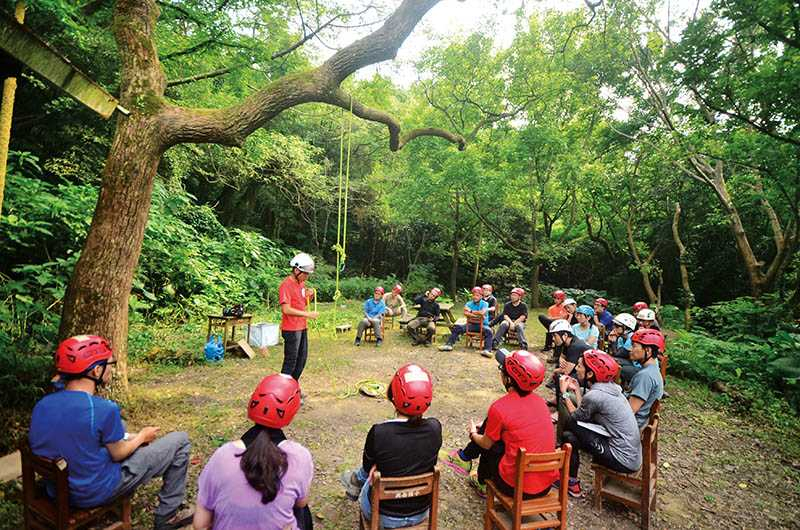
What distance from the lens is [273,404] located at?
1.99 metres

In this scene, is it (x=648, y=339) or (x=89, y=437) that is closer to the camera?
(x=89, y=437)

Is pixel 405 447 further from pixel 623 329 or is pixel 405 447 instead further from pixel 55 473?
pixel 623 329

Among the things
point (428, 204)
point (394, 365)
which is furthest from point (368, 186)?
point (394, 365)

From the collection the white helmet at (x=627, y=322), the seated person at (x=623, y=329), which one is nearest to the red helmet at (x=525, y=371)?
the seated person at (x=623, y=329)

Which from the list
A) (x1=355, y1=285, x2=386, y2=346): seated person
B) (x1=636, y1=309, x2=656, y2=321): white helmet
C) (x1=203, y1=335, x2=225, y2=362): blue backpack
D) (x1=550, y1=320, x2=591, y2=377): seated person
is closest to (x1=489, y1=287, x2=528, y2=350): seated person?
(x1=636, y1=309, x2=656, y2=321): white helmet

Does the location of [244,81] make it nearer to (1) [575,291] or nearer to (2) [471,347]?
(2) [471,347]

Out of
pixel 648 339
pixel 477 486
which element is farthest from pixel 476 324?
pixel 477 486

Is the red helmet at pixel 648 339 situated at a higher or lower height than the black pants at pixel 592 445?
higher

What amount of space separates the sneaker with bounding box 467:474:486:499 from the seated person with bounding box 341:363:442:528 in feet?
4.21

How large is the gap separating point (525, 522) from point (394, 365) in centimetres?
485

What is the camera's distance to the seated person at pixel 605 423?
3.16 metres

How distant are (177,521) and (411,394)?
78.0 inches

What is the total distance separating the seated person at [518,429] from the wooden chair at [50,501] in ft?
8.28

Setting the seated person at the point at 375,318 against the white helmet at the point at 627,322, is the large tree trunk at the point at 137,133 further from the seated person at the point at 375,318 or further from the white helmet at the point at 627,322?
the white helmet at the point at 627,322
